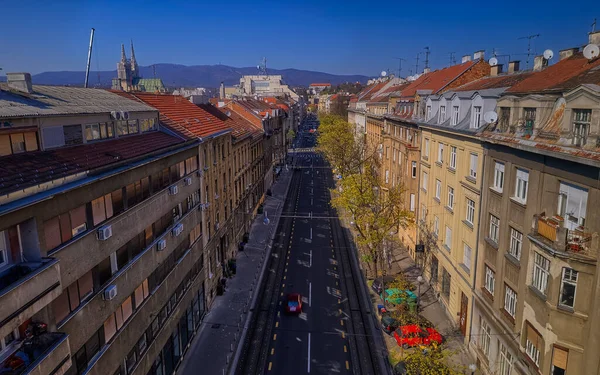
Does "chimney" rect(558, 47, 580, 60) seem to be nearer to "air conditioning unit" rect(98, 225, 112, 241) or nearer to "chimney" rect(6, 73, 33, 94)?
"air conditioning unit" rect(98, 225, 112, 241)

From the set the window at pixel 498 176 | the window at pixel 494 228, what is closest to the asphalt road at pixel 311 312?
the window at pixel 494 228

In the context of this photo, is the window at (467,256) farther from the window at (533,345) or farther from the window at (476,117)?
the window at (533,345)

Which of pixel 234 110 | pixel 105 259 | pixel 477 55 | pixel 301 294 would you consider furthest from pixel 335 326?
pixel 234 110

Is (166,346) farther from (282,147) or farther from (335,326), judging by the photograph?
(282,147)

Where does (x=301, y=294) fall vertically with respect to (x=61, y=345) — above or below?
below

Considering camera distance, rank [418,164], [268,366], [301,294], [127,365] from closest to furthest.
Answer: [127,365] → [268,366] → [301,294] → [418,164]

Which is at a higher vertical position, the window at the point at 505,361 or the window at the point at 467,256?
the window at the point at 467,256

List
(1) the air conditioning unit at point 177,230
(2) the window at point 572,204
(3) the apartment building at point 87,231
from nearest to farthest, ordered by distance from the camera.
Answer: (3) the apartment building at point 87,231 → (2) the window at point 572,204 → (1) the air conditioning unit at point 177,230
